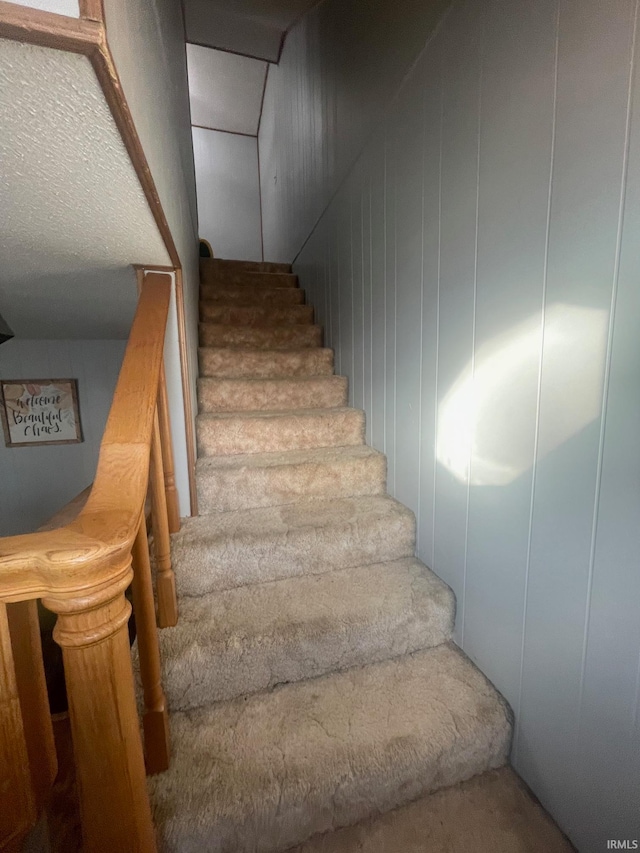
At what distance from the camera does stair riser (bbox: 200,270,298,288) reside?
2916 mm

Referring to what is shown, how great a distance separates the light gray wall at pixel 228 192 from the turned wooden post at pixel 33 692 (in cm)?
558

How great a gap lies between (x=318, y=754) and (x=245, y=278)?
2.98 meters

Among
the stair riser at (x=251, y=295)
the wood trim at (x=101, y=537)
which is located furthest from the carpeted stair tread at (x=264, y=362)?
the wood trim at (x=101, y=537)

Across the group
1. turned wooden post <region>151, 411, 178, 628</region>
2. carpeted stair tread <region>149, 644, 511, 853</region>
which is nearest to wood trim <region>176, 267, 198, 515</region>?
turned wooden post <region>151, 411, 178, 628</region>

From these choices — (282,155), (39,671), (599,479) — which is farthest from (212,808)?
(282,155)

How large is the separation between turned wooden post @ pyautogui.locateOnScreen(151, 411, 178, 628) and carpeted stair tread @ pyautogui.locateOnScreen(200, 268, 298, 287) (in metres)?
2.26

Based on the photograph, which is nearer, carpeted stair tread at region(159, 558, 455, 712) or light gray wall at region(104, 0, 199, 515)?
light gray wall at region(104, 0, 199, 515)

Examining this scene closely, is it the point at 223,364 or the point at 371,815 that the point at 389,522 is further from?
the point at 223,364

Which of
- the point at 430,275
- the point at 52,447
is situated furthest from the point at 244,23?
the point at 52,447

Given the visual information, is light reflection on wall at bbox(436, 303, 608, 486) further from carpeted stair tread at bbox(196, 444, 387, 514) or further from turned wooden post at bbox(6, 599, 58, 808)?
turned wooden post at bbox(6, 599, 58, 808)

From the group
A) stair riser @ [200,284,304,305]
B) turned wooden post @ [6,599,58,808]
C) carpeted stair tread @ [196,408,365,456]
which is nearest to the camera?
turned wooden post @ [6,599,58,808]

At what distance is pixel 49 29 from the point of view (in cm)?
43

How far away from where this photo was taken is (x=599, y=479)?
712mm

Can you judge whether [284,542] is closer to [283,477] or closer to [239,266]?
[283,477]
